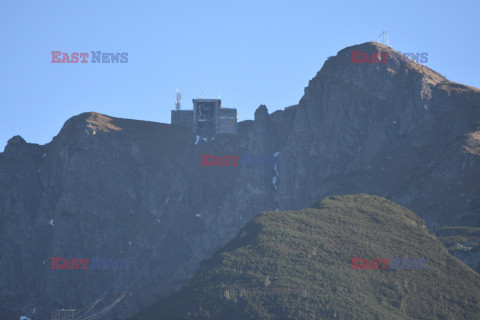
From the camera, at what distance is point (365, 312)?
154 meters

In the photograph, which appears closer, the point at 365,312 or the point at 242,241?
the point at 365,312

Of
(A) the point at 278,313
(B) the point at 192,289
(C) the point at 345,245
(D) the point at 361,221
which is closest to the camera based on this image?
(A) the point at 278,313

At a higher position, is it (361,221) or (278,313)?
(361,221)

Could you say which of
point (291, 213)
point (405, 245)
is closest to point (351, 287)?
point (405, 245)

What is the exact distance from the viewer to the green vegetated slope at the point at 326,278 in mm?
156375

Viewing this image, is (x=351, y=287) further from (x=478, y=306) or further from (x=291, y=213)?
(x=291, y=213)

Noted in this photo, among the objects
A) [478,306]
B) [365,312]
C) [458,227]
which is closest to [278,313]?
[365,312]

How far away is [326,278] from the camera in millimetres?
166125

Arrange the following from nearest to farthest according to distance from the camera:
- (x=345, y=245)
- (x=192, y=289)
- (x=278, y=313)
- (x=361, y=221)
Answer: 1. (x=278, y=313)
2. (x=192, y=289)
3. (x=345, y=245)
4. (x=361, y=221)

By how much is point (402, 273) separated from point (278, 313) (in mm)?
31393

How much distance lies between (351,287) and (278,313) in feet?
58.5

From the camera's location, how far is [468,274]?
171 metres

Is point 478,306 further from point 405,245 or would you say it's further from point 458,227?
point 458,227

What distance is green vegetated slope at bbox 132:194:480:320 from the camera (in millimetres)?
156375
